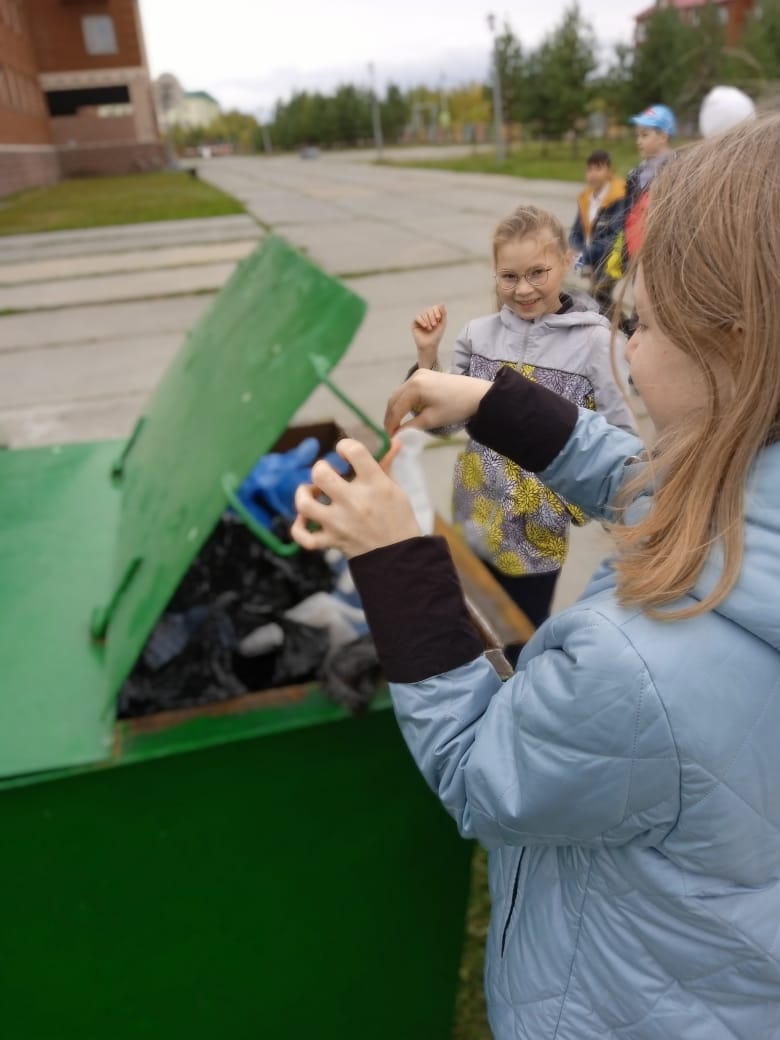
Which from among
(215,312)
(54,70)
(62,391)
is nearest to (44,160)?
(54,70)

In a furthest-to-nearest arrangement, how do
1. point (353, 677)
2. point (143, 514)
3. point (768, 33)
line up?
point (768, 33)
point (143, 514)
point (353, 677)

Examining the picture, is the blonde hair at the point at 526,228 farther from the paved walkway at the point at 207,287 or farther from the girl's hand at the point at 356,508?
the girl's hand at the point at 356,508

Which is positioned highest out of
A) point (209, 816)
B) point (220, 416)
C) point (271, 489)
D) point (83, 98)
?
point (83, 98)

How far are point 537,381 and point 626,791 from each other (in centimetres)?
39

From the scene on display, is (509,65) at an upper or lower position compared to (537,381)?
upper

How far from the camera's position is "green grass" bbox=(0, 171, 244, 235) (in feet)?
47.9

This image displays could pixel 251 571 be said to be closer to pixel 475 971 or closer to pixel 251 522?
pixel 251 522

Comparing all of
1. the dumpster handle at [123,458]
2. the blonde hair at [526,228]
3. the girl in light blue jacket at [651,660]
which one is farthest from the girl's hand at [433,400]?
the dumpster handle at [123,458]

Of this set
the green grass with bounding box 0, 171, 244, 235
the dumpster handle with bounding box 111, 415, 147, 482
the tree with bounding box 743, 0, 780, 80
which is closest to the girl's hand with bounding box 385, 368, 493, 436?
the dumpster handle with bounding box 111, 415, 147, 482

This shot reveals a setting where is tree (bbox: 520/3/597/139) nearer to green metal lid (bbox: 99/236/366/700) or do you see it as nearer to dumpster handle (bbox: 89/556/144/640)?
green metal lid (bbox: 99/236/366/700)

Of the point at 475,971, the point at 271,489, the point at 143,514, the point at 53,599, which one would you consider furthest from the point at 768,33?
the point at 53,599

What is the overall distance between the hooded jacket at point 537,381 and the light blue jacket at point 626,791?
0.06 m

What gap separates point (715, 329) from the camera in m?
0.61

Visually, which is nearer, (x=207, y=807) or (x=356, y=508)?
(x=356, y=508)
